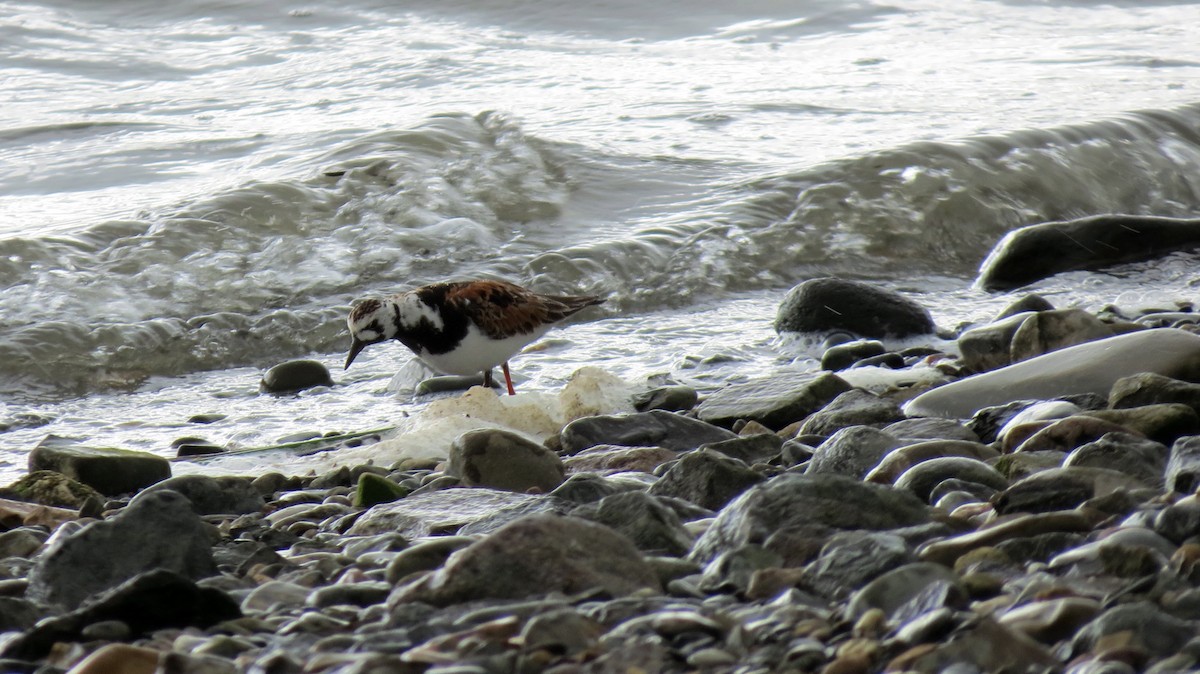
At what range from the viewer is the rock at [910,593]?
211 centimetres

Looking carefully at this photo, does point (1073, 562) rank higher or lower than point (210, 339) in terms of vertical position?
higher

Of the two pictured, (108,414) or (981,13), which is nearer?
(108,414)

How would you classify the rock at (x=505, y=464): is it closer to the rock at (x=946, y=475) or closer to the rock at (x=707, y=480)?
the rock at (x=707, y=480)

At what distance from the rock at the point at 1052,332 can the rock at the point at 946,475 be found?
6.53 feet

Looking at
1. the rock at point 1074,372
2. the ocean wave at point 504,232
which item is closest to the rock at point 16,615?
the rock at point 1074,372

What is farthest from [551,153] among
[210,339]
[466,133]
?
[210,339]

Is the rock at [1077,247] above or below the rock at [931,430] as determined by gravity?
below

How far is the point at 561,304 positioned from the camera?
6055 mm

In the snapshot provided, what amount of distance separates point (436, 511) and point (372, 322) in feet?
8.18

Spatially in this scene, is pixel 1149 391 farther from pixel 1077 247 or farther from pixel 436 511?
pixel 1077 247

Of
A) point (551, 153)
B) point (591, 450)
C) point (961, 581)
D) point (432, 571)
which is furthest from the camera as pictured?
point (551, 153)

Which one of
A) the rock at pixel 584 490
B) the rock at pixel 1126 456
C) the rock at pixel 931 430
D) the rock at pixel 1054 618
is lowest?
the rock at pixel 931 430

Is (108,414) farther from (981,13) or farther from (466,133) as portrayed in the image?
(981,13)

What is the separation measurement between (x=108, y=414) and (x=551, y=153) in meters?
Result: 4.42
